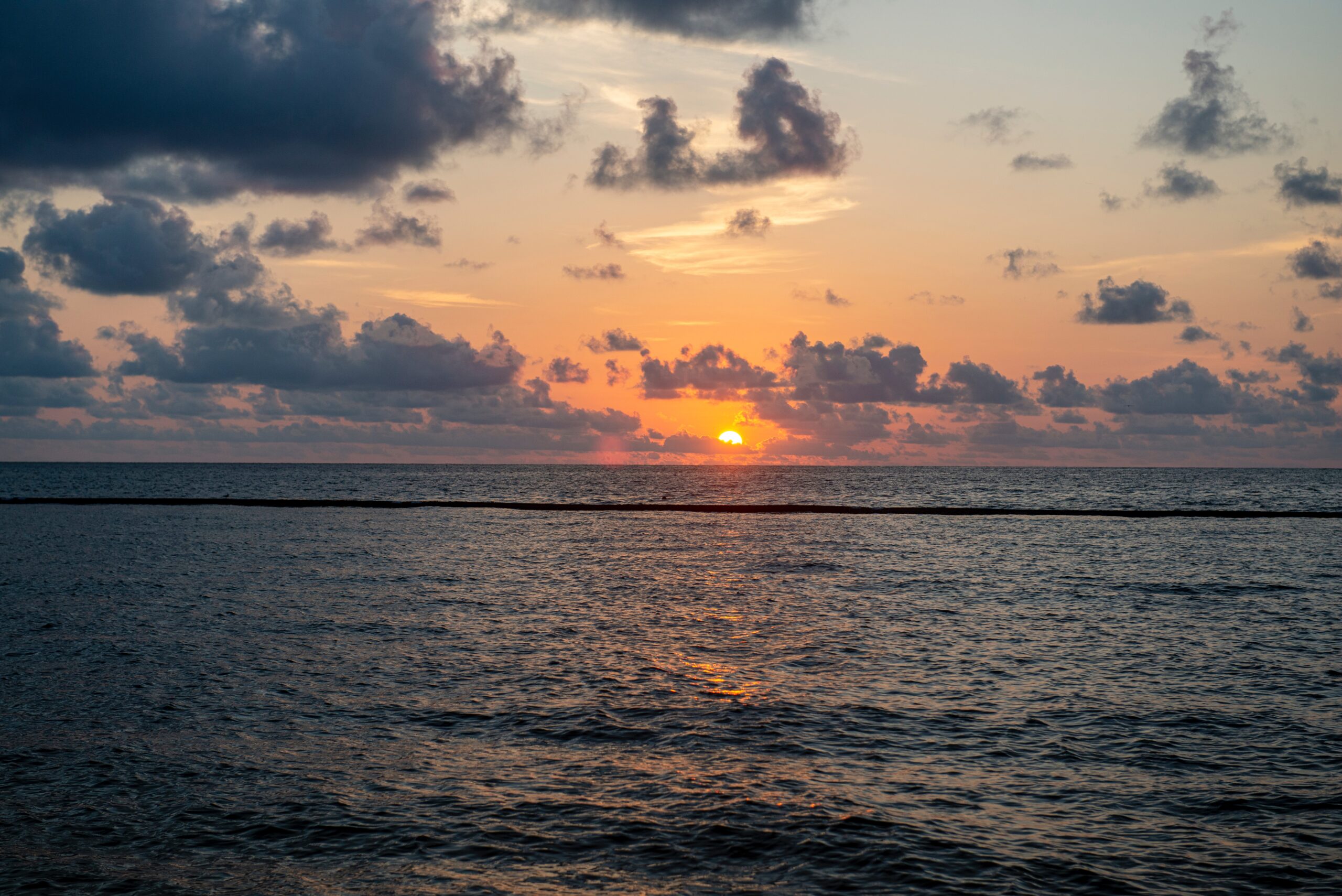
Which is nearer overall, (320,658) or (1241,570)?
(320,658)

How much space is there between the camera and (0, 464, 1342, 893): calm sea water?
13883 mm

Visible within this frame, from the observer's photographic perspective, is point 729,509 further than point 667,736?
Yes

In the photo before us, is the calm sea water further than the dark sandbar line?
No

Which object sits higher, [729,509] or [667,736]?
[667,736]

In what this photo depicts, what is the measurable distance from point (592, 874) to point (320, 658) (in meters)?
18.5

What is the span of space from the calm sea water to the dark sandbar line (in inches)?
2540

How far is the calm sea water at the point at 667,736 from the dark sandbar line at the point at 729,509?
2540 inches

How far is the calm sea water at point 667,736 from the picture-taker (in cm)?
1388

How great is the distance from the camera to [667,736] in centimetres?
2052

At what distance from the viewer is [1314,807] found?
1630cm

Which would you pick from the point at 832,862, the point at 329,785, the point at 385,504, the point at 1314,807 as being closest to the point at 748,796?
the point at 832,862

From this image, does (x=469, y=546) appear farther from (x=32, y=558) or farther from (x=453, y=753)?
(x=453, y=753)

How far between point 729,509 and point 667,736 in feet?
330

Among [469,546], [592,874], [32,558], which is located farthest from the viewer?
[469,546]
